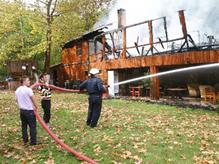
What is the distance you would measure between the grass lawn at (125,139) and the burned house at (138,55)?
6.00 m

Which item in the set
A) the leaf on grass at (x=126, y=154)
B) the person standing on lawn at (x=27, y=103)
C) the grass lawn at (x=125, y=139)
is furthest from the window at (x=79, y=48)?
the leaf on grass at (x=126, y=154)

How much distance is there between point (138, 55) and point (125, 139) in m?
18.0

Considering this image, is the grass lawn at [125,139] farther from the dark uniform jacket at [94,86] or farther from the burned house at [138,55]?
the burned house at [138,55]

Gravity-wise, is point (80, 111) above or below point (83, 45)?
below

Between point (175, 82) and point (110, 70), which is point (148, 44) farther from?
point (110, 70)

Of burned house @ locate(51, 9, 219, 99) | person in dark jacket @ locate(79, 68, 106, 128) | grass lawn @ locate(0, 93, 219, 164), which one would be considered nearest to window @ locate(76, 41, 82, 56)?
burned house @ locate(51, 9, 219, 99)

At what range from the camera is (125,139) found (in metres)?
12.5

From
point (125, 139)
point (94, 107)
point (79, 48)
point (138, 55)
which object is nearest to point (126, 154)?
point (125, 139)

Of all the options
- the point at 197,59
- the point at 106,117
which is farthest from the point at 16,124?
the point at 197,59

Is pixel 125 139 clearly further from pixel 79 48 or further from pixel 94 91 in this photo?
pixel 79 48

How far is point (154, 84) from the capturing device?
90.1 ft

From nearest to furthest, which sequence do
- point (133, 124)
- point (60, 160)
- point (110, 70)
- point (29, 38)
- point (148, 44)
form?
point (60, 160) < point (133, 124) < point (148, 44) < point (110, 70) < point (29, 38)

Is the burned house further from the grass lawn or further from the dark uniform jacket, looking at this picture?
the dark uniform jacket

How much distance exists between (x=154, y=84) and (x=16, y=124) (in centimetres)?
1283
